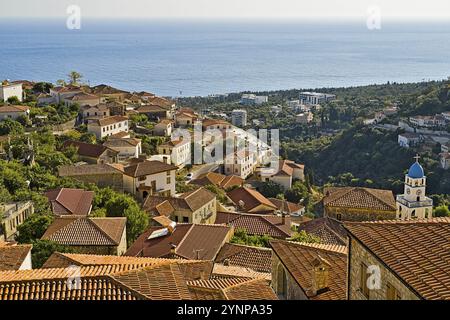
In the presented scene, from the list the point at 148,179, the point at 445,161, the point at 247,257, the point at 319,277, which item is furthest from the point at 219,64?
the point at 319,277

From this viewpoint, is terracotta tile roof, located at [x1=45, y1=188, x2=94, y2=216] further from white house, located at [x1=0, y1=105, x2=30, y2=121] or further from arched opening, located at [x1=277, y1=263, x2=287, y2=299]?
white house, located at [x1=0, y1=105, x2=30, y2=121]

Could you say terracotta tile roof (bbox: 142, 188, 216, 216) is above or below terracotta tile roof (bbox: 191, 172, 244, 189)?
above

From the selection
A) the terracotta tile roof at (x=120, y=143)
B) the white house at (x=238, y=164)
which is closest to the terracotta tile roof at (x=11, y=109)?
the terracotta tile roof at (x=120, y=143)

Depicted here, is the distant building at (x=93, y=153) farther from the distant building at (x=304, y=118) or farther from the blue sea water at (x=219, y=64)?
the blue sea water at (x=219, y=64)

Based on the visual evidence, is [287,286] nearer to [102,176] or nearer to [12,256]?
[12,256]

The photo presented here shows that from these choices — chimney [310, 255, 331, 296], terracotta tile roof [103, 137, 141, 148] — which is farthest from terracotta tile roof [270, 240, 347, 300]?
terracotta tile roof [103, 137, 141, 148]
